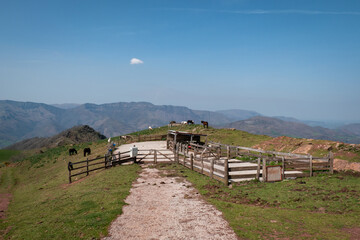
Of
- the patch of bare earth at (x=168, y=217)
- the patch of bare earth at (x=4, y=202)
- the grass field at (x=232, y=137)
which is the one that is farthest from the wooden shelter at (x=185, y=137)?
the patch of bare earth at (x=4, y=202)

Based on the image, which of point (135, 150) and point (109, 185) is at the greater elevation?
point (135, 150)

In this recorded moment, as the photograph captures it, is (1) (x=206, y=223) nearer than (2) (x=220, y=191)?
Yes

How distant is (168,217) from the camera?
36.1 feet

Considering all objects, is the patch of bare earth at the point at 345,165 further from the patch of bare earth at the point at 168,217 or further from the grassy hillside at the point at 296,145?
the patch of bare earth at the point at 168,217

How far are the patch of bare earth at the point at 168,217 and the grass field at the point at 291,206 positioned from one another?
2.27ft

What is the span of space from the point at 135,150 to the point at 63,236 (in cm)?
1502

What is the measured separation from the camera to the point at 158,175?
64.8ft

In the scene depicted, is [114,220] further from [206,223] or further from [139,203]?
[206,223]

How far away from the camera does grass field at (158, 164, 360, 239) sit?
923 cm

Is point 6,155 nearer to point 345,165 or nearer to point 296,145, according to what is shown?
point 296,145

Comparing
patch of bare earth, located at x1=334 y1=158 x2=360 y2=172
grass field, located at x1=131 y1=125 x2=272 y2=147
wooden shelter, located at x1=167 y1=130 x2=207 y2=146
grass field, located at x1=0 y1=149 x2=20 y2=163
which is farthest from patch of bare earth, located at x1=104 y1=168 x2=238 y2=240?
grass field, located at x1=0 y1=149 x2=20 y2=163

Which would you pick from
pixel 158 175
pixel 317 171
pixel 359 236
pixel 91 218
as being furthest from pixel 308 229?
pixel 158 175

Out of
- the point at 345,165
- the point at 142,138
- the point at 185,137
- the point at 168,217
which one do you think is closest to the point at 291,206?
the point at 168,217

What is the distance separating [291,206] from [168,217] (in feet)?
20.8
